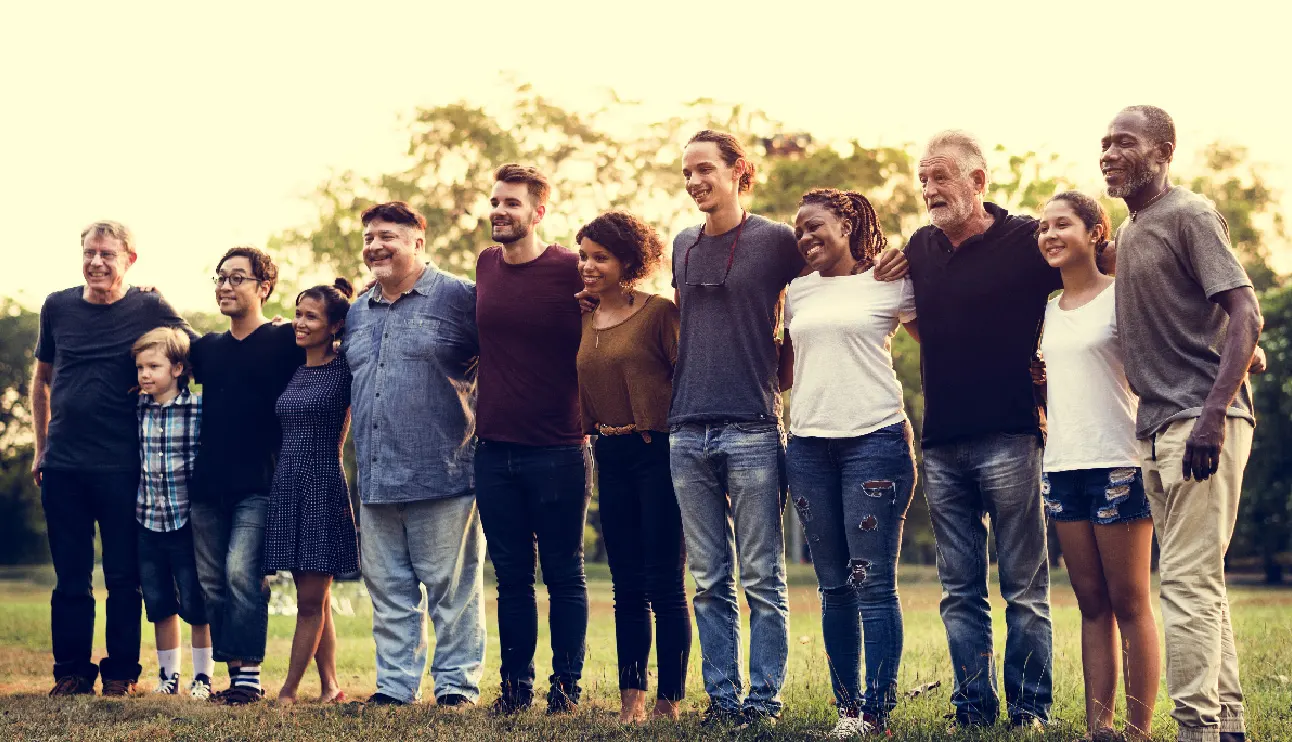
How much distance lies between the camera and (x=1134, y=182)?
5.41m

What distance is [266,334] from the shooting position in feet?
25.3

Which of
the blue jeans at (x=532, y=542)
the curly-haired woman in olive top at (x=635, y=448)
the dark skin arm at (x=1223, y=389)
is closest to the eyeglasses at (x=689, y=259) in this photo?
the curly-haired woman in olive top at (x=635, y=448)

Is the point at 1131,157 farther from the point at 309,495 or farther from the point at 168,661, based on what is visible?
the point at 168,661

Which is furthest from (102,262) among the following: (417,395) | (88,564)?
(417,395)

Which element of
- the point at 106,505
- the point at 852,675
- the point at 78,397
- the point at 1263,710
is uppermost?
the point at 78,397

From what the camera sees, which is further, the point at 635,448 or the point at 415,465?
the point at 415,465

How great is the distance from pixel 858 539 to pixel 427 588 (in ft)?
8.12

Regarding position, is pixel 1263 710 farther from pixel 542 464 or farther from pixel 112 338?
pixel 112 338

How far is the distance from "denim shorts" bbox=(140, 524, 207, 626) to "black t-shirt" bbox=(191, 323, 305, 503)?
41 cm

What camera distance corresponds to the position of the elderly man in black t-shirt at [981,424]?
225 inches

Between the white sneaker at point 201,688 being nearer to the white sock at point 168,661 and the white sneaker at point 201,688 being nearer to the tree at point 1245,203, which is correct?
the white sock at point 168,661

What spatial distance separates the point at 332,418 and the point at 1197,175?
1479 inches

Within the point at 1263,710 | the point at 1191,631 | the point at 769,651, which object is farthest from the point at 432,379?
the point at 1263,710

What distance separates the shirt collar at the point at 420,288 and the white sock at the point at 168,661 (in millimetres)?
2452
